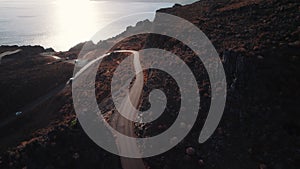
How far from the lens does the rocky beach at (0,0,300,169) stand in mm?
30413

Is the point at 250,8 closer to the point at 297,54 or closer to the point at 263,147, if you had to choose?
the point at 297,54

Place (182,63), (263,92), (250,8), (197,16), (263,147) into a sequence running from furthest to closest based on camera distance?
1. (197,16)
2. (250,8)
3. (182,63)
4. (263,92)
5. (263,147)

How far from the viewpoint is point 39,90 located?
167ft

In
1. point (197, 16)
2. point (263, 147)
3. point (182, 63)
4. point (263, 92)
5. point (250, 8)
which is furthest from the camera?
point (197, 16)

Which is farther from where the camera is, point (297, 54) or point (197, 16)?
point (197, 16)

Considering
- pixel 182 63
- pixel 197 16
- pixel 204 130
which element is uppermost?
pixel 197 16

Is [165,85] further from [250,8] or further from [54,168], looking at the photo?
[250,8]

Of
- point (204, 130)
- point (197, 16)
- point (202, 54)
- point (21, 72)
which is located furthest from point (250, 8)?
point (21, 72)

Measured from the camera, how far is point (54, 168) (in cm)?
3164

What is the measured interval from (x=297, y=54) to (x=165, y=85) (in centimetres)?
1690

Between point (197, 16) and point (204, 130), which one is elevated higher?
point (197, 16)

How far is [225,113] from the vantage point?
34188 mm

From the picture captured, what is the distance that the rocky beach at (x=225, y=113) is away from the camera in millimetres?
30413

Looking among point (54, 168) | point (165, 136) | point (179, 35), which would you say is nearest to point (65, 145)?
point (54, 168)
